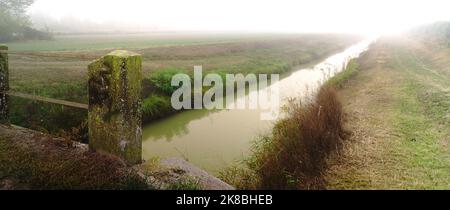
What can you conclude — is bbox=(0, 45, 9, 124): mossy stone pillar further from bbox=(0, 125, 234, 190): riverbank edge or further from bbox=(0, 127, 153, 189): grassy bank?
bbox=(0, 127, 153, 189): grassy bank

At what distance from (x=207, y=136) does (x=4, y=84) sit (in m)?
5.71

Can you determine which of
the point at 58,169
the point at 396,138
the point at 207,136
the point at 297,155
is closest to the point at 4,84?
the point at 58,169

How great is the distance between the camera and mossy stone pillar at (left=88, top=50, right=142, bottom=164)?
166 inches

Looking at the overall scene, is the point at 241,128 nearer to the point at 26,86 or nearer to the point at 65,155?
the point at 26,86

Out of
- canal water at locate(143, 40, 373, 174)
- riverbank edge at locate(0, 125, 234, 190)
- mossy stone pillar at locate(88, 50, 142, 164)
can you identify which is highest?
mossy stone pillar at locate(88, 50, 142, 164)

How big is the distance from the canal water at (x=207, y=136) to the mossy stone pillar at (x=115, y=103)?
3231 millimetres

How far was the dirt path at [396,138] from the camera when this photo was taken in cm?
636

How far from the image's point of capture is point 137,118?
4539 mm

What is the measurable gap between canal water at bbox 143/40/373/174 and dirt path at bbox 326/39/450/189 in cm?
218

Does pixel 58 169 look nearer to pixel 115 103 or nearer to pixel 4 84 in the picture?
pixel 115 103

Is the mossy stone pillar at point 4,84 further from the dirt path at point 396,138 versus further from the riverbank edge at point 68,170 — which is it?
the dirt path at point 396,138

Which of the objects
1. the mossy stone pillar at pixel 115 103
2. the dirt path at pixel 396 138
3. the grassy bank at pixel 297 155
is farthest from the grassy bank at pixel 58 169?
the dirt path at pixel 396 138

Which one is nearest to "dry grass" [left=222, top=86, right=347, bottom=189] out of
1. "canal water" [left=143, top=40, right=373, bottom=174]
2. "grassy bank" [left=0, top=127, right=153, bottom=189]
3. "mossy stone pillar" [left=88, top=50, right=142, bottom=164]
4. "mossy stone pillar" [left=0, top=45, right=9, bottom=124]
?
"canal water" [left=143, top=40, right=373, bottom=174]
